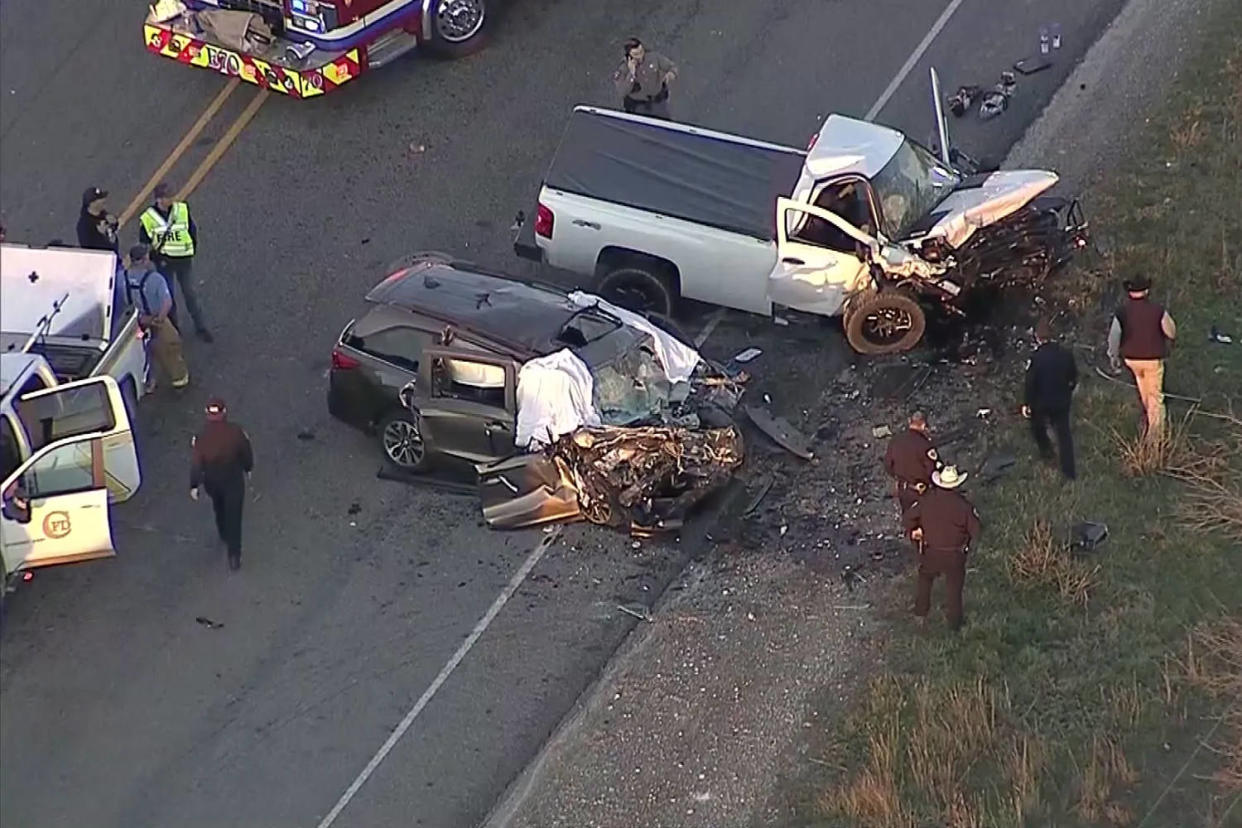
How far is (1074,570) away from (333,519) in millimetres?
5649

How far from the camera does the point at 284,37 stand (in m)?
19.2

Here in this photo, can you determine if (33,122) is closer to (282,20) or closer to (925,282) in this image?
(282,20)

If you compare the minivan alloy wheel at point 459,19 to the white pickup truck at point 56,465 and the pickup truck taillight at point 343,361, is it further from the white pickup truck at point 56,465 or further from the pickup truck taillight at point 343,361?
the white pickup truck at point 56,465

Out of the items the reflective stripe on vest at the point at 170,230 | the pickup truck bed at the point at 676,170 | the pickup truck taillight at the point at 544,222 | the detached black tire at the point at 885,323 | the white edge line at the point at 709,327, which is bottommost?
the white edge line at the point at 709,327

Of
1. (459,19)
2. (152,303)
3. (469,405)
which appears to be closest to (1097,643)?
(469,405)

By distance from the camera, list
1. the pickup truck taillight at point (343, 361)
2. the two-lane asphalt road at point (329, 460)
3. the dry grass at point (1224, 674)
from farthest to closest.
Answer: the pickup truck taillight at point (343, 361), the two-lane asphalt road at point (329, 460), the dry grass at point (1224, 674)

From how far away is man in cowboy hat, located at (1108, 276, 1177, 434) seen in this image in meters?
14.5

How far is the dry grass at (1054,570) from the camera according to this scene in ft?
45.6

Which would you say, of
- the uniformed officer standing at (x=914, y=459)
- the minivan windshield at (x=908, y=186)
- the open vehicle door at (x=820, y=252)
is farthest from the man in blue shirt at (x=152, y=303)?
the uniformed officer standing at (x=914, y=459)

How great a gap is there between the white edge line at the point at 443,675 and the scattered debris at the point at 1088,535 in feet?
12.7

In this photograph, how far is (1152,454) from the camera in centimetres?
1496

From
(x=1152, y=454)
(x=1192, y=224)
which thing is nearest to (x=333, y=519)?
(x=1152, y=454)

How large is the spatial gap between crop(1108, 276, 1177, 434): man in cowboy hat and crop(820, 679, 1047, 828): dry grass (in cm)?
292

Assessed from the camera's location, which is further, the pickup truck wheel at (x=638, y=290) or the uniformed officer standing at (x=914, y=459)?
the pickup truck wheel at (x=638, y=290)
